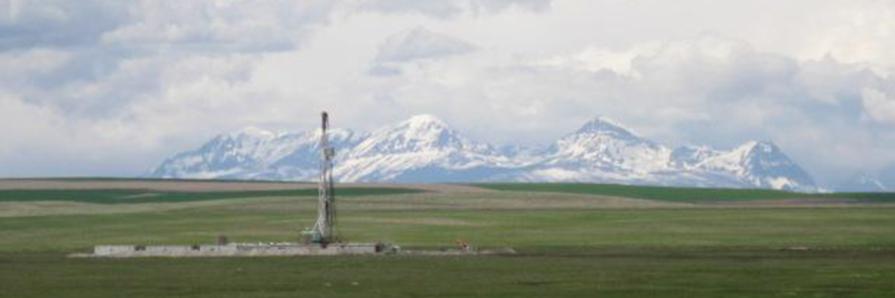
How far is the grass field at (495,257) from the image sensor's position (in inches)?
3233

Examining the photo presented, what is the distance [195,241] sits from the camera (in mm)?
138000

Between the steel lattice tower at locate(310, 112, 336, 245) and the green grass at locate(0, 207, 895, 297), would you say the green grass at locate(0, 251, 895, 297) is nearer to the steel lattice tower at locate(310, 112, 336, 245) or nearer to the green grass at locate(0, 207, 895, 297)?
the green grass at locate(0, 207, 895, 297)

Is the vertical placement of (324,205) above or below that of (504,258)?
above

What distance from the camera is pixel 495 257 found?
112 metres

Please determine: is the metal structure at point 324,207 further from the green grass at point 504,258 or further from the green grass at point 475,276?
the green grass at point 475,276

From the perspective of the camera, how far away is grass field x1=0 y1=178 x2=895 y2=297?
82.1 m

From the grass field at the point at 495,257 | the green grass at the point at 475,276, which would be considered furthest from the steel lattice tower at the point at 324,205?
the green grass at the point at 475,276

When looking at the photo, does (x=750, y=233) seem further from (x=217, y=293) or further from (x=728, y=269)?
(x=217, y=293)

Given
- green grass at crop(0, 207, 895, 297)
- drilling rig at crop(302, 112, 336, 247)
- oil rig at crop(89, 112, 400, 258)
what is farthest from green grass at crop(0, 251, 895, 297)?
drilling rig at crop(302, 112, 336, 247)

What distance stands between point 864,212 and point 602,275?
87.4 m

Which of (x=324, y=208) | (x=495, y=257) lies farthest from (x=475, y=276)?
(x=324, y=208)

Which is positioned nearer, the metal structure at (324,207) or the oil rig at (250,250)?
the oil rig at (250,250)

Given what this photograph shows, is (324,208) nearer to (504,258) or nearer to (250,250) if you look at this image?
(250,250)

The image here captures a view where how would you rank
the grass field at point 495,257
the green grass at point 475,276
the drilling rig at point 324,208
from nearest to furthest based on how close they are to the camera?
the green grass at point 475,276
the grass field at point 495,257
the drilling rig at point 324,208
